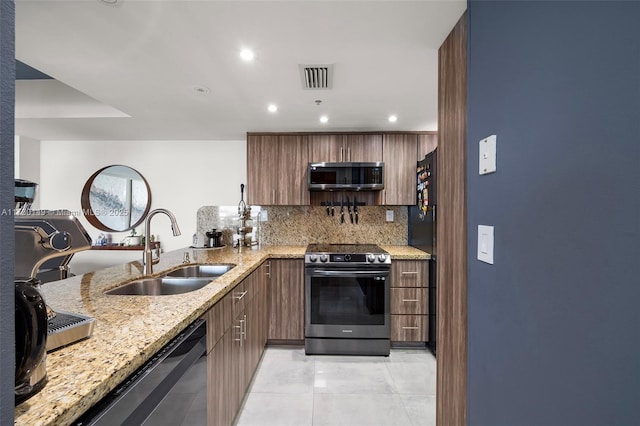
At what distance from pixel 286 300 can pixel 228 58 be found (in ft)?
7.13

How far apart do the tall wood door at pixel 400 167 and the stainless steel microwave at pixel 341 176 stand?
22 centimetres

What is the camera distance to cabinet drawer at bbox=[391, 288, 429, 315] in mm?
2725

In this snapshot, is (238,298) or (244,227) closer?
(238,298)

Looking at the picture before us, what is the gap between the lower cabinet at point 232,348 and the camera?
4.24 feet

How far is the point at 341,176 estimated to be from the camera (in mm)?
2945

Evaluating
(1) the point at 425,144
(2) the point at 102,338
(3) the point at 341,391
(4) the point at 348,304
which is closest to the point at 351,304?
(4) the point at 348,304

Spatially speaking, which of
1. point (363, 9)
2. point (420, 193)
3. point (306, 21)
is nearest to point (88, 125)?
point (306, 21)

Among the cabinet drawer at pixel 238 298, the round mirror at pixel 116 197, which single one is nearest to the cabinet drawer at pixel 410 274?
the cabinet drawer at pixel 238 298

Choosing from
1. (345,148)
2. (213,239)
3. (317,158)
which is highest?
(345,148)

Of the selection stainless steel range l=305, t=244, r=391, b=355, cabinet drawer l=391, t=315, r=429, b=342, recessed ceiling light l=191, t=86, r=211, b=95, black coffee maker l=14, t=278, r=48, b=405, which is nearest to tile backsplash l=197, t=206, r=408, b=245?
stainless steel range l=305, t=244, r=391, b=355

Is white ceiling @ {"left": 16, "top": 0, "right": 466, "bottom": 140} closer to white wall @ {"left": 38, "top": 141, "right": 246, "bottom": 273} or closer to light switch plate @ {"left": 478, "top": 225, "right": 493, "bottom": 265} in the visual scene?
white wall @ {"left": 38, "top": 141, "right": 246, "bottom": 273}

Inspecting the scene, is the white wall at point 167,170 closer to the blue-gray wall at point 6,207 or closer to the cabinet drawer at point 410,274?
the cabinet drawer at point 410,274

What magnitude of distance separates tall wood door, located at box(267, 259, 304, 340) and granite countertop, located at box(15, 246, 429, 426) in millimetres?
1174

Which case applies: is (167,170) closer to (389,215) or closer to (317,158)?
(317,158)
